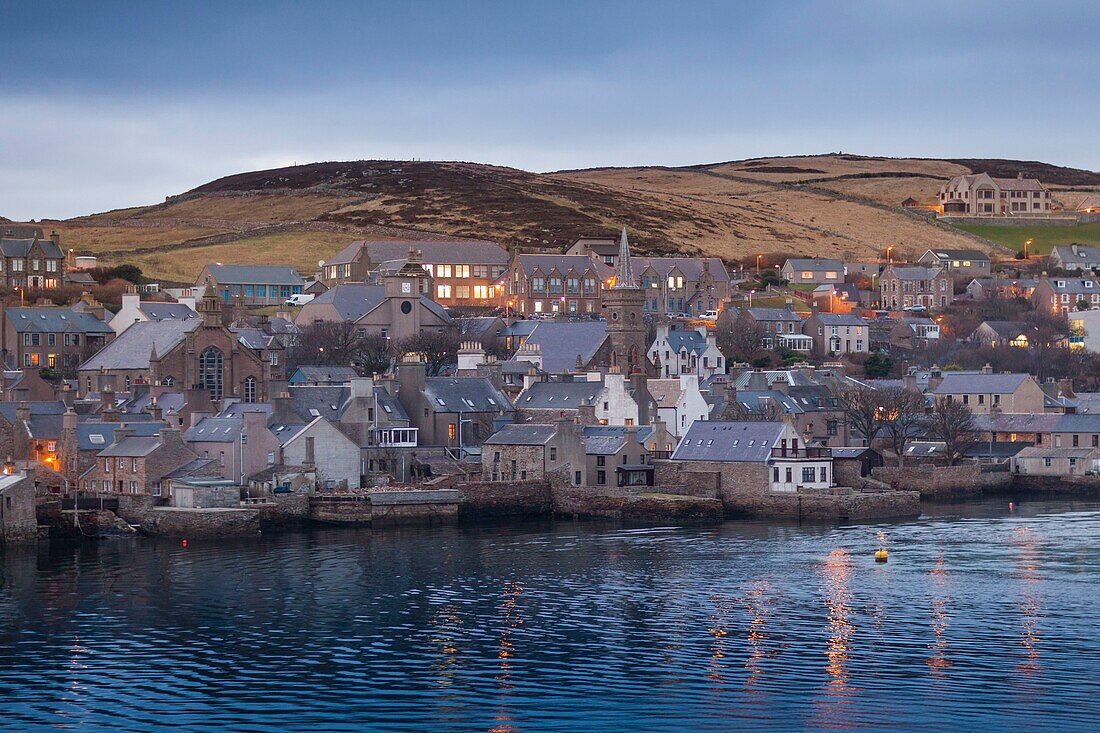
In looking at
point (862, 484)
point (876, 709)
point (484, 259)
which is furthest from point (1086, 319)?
point (876, 709)

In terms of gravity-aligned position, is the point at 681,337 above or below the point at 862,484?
above

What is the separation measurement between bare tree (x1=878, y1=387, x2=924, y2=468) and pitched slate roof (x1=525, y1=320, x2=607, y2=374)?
2077 cm

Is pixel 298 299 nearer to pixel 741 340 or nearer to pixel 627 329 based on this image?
pixel 741 340

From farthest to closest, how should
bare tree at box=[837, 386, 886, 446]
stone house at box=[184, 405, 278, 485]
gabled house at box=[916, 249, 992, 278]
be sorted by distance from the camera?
1. gabled house at box=[916, 249, 992, 278]
2. bare tree at box=[837, 386, 886, 446]
3. stone house at box=[184, 405, 278, 485]

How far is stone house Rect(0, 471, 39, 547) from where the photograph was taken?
6344 cm

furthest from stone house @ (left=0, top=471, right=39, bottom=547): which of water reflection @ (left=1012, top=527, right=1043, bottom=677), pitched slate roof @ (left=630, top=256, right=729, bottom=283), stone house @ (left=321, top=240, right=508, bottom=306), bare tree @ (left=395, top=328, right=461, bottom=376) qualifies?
pitched slate roof @ (left=630, top=256, right=729, bottom=283)

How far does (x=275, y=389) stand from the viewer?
81.6 metres

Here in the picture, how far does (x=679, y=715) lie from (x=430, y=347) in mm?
75132

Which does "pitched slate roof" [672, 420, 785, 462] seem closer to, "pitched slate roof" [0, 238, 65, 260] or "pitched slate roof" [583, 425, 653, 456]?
"pitched slate roof" [583, 425, 653, 456]

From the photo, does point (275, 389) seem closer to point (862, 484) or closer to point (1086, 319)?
point (862, 484)

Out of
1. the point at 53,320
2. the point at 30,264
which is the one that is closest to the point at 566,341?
the point at 53,320

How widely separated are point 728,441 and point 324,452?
18945mm

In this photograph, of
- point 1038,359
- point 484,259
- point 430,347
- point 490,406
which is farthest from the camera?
point 484,259

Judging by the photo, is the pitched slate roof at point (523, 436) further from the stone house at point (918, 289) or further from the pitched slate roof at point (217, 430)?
the stone house at point (918, 289)
